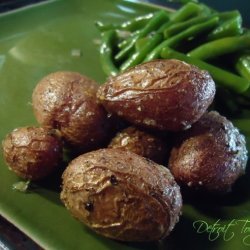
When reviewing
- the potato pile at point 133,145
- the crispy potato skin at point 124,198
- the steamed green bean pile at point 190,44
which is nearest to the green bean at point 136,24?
the steamed green bean pile at point 190,44

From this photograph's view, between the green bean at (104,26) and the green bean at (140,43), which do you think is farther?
the green bean at (104,26)

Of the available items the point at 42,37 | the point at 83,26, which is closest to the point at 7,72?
the point at 42,37

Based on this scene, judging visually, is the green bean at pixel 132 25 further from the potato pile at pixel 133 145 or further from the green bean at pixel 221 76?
the potato pile at pixel 133 145

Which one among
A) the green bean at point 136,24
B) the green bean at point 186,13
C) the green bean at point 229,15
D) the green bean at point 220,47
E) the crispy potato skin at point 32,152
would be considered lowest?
the green bean at point 220,47

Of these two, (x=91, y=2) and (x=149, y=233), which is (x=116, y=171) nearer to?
(x=149, y=233)

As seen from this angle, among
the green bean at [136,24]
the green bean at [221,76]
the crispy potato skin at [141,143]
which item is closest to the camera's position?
the crispy potato skin at [141,143]

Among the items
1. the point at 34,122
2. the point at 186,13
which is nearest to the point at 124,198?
the point at 34,122
